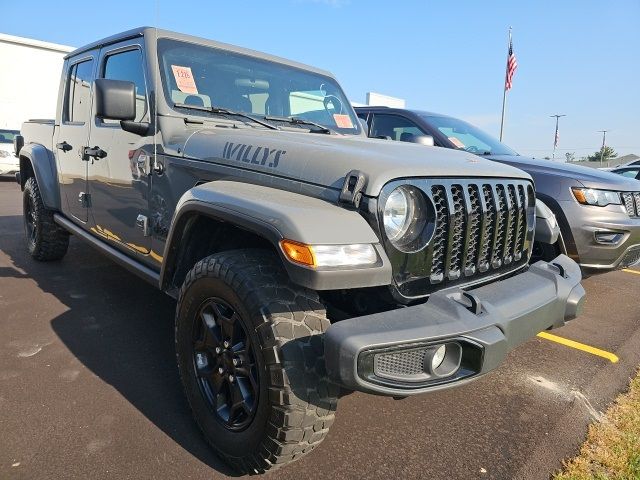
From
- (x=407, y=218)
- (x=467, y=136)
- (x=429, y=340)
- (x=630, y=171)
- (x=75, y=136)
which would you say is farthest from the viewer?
(x=630, y=171)

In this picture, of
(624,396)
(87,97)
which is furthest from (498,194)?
(87,97)

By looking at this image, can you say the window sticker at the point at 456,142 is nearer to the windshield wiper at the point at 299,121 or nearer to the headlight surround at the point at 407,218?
the windshield wiper at the point at 299,121

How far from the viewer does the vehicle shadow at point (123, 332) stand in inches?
97.3

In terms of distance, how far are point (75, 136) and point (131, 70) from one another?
3.67 feet

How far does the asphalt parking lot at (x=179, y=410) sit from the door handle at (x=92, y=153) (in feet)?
3.97

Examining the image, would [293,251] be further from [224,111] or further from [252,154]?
[224,111]

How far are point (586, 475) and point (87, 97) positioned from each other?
4218 mm

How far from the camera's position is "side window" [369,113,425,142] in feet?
18.2

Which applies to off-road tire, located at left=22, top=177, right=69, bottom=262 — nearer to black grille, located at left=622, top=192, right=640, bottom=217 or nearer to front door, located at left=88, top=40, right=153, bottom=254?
front door, located at left=88, top=40, right=153, bottom=254

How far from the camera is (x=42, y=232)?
190 inches

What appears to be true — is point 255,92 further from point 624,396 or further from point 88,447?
point 624,396

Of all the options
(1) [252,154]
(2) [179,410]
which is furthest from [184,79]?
(2) [179,410]

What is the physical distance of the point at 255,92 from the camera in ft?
10.8

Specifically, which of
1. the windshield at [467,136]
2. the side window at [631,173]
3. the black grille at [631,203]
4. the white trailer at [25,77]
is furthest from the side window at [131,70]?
the white trailer at [25,77]
